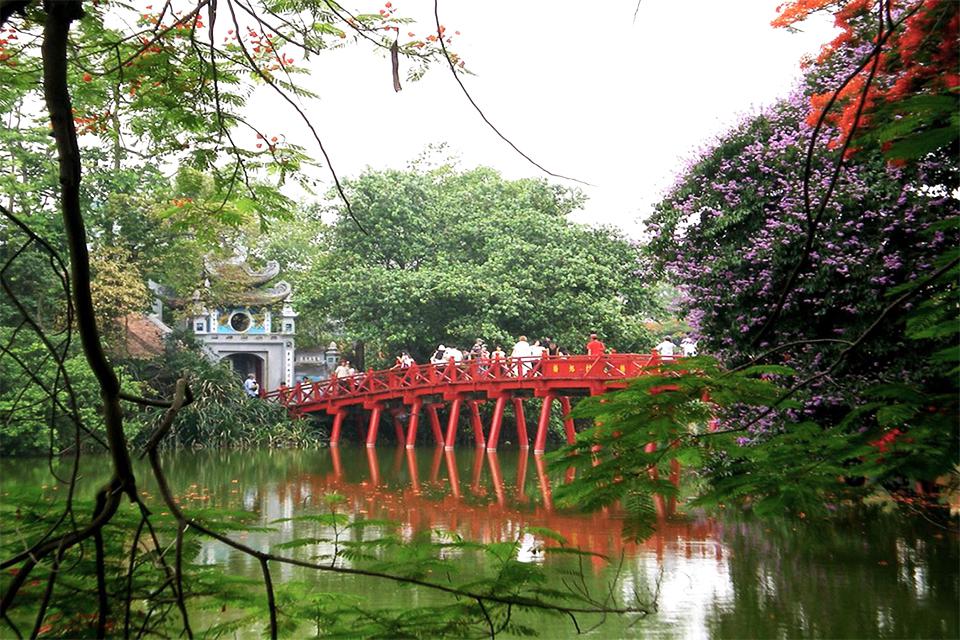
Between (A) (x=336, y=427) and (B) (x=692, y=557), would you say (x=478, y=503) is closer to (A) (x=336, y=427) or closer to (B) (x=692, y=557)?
(B) (x=692, y=557)

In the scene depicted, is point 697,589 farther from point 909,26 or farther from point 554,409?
point 554,409

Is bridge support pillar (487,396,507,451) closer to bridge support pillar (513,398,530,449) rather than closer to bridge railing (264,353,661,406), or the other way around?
bridge support pillar (513,398,530,449)

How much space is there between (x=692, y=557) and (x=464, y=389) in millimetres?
8210

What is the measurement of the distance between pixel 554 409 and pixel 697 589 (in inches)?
453

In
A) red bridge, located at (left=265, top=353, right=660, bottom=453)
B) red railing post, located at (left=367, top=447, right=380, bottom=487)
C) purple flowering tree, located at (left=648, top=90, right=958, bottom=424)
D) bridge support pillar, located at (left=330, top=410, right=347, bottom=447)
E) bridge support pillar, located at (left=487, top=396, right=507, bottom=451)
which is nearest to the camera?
purple flowering tree, located at (left=648, top=90, right=958, bottom=424)

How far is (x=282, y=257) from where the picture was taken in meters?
17.2

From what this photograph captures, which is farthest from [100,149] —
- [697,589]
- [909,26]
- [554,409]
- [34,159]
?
[909,26]

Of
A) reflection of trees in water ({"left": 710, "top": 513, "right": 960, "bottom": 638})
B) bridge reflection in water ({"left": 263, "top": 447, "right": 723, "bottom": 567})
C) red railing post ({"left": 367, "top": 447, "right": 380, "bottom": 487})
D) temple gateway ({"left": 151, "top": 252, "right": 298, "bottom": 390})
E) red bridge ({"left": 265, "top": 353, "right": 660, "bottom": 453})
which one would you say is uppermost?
temple gateway ({"left": 151, "top": 252, "right": 298, "bottom": 390})

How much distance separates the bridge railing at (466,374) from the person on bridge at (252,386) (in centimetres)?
26

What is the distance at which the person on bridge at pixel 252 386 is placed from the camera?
14873 millimetres

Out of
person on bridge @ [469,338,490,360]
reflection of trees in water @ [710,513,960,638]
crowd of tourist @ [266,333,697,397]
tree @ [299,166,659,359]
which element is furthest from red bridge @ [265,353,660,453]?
reflection of trees in water @ [710,513,960,638]

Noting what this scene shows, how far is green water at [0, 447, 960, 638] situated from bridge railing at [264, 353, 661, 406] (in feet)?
7.64

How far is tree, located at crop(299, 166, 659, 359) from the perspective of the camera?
571 inches

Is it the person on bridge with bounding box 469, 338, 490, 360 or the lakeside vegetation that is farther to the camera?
the person on bridge with bounding box 469, 338, 490, 360
